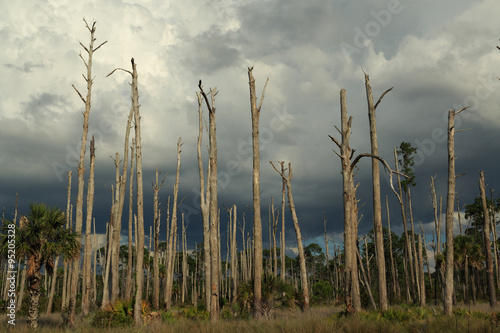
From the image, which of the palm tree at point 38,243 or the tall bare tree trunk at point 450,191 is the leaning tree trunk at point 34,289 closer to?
the palm tree at point 38,243

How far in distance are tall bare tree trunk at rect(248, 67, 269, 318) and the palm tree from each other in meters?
7.43

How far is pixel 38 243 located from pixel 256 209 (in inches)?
339

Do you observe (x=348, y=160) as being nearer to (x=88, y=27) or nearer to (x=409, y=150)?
(x=88, y=27)

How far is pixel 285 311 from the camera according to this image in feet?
67.9

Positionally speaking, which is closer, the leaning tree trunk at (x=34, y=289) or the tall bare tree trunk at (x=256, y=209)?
→ the leaning tree trunk at (x=34, y=289)

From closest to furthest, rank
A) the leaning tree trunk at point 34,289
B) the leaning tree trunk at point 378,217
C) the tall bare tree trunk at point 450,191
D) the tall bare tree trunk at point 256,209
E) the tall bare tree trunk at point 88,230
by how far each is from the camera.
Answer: the leaning tree trunk at point 378,217, the leaning tree trunk at point 34,289, the tall bare tree trunk at point 256,209, the tall bare tree trunk at point 450,191, the tall bare tree trunk at point 88,230

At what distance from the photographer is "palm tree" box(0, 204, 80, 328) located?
49.8 ft

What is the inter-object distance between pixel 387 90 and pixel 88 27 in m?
13.8

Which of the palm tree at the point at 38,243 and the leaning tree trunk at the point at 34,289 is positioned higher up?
the palm tree at the point at 38,243

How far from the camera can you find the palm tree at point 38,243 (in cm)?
1517

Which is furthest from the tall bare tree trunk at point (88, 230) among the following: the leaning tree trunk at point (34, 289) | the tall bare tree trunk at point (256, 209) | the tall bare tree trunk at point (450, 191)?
the tall bare tree trunk at point (450, 191)

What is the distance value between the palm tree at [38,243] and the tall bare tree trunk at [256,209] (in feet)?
24.4

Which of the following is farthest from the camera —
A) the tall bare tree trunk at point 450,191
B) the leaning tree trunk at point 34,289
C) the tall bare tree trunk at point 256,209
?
the tall bare tree trunk at point 450,191

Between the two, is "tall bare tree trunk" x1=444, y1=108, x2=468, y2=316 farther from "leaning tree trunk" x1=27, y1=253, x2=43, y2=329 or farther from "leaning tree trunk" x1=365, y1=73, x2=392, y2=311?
"leaning tree trunk" x1=27, y1=253, x2=43, y2=329
